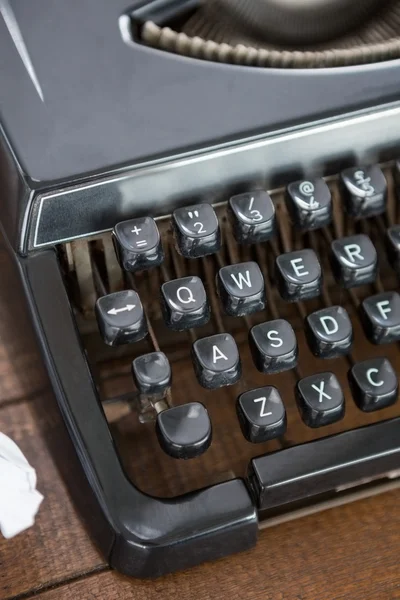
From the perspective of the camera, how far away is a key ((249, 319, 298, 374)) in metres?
0.96

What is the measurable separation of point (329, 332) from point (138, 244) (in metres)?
0.26

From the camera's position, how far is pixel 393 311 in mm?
1037

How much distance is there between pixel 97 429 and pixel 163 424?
0.25 feet

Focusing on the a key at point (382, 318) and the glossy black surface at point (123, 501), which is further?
the a key at point (382, 318)

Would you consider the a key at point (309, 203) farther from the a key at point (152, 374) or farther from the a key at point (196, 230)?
the a key at point (152, 374)

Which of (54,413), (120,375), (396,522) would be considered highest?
(54,413)

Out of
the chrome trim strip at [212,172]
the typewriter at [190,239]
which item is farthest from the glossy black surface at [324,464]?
the chrome trim strip at [212,172]

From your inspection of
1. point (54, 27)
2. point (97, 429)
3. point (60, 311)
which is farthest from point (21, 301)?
point (54, 27)

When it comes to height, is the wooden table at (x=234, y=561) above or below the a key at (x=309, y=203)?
below

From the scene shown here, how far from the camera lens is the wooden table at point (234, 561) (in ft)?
3.07

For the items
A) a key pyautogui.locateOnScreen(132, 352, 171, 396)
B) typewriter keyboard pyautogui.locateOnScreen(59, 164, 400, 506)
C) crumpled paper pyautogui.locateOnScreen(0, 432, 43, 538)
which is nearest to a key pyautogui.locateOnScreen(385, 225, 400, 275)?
typewriter keyboard pyautogui.locateOnScreen(59, 164, 400, 506)

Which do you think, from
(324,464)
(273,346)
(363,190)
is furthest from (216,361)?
(363,190)

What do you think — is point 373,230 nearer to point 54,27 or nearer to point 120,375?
point 120,375

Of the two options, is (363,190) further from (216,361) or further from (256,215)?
(216,361)
